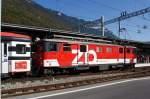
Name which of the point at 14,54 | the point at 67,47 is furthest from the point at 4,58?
the point at 67,47

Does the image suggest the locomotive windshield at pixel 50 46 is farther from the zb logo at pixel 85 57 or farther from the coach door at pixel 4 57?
the coach door at pixel 4 57

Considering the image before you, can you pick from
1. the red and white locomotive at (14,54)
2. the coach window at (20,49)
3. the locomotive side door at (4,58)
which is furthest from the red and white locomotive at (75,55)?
the locomotive side door at (4,58)

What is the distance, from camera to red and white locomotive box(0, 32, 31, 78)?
24109mm

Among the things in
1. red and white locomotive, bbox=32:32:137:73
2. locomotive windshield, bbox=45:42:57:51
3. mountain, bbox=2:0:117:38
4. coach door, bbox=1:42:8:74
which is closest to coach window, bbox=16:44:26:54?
coach door, bbox=1:42:8:74

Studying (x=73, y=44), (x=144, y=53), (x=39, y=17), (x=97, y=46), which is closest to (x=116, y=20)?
(x=144, y=53)

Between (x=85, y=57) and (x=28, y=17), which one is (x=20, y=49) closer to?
(x=85, y=57)

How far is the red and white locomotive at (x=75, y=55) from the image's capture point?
1185 inches

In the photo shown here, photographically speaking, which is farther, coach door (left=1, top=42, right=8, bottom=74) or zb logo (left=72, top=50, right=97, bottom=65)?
zb logo (left=72, top=50, right=97, bottom=65)

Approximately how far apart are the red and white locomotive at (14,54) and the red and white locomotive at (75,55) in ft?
11.1

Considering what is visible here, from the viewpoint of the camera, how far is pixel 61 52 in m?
31.6

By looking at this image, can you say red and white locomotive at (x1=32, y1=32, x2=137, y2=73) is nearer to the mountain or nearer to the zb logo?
the zb logo

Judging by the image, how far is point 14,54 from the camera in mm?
25047

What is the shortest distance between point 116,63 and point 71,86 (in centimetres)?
1997

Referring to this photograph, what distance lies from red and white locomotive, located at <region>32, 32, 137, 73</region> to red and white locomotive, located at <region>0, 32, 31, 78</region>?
11.1ft
